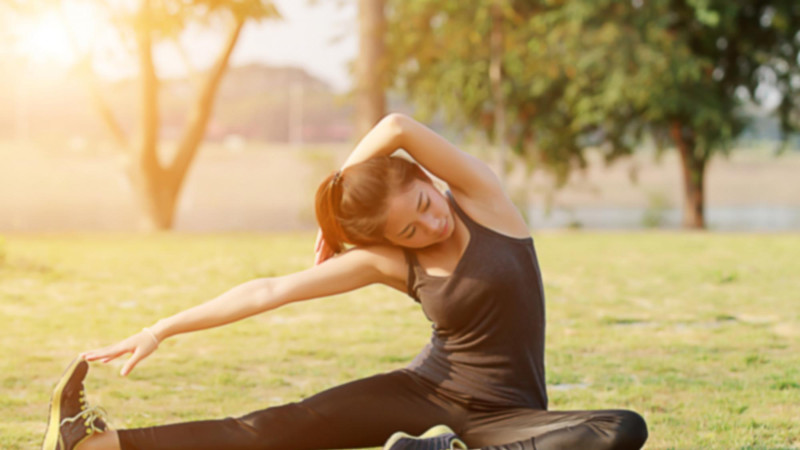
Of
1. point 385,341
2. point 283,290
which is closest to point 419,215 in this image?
point 283,290

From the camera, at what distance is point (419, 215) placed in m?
2.83

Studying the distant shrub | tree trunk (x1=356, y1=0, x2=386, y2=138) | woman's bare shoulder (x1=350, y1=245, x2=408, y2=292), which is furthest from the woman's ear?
the distant shrub

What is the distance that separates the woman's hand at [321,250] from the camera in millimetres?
3148

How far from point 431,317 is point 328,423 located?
482 millimetres

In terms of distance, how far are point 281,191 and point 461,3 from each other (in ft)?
67.6

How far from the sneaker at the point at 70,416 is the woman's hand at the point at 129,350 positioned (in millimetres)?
107

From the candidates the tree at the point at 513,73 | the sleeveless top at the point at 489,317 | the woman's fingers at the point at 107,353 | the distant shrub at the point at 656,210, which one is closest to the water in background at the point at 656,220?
the distant shrub at the point at 656,210

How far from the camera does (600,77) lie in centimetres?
1920

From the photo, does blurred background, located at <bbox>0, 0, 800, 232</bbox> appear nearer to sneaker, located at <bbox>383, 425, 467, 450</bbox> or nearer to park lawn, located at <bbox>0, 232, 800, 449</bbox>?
park lawn, located at <bbox>0, 232, 800, 449</bbox>

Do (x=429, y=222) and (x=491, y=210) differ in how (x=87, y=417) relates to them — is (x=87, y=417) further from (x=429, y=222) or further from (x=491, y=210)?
(x=491, y=210)

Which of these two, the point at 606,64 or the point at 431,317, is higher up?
the point at 606,64

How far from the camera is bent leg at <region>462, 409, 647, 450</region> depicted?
2.86 metres

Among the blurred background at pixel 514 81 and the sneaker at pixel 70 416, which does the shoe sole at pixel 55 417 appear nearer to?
the sneaker at pixel 70 416

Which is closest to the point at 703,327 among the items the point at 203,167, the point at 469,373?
the point at 469,373
